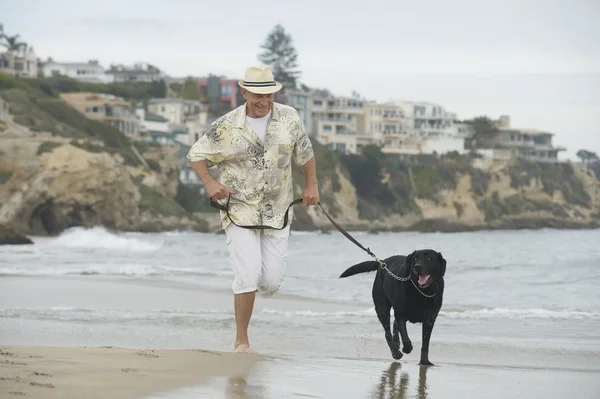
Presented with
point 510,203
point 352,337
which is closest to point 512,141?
point 510,203

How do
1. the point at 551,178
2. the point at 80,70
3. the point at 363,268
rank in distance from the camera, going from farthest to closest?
the point at 551,178
the point at 80,70
the point at 363,268

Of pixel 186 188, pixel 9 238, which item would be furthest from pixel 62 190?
pixel 186 188

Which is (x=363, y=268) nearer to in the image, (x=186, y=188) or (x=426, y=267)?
(x=426, y=267)

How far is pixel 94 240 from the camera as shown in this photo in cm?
5053

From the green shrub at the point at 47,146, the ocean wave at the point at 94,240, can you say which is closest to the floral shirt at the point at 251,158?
the ocean wave at the point at 94,240

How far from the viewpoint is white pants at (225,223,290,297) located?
7.01m

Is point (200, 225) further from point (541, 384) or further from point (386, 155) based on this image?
point (541, 384)

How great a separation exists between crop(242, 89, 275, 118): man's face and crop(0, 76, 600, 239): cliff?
2019 inches

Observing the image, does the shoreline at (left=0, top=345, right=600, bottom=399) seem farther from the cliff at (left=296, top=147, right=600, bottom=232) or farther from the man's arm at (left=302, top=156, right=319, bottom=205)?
the cliff at (left=296, top=147, right=600, bottom=232)

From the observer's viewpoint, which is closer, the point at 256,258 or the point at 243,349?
the point at 256,258

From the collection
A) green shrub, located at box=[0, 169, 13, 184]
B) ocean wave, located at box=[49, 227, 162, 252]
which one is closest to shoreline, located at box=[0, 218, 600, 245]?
ocean wave, located at box=[49, 227, 162, 252]

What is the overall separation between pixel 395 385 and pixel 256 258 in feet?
4.68

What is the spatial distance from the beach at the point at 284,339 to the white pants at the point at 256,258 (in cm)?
49

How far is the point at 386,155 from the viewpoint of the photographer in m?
120
